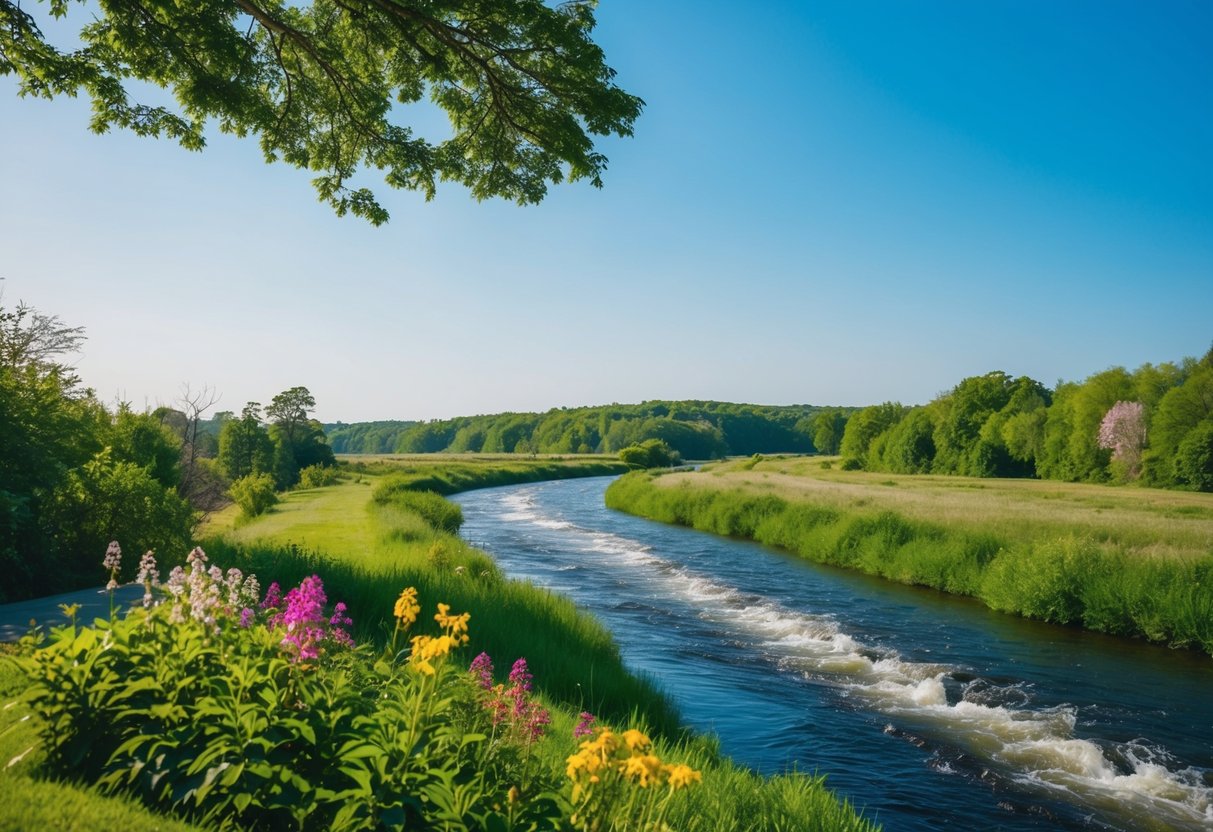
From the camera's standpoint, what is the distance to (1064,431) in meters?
68.8

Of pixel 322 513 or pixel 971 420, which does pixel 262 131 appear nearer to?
pixel 322 513

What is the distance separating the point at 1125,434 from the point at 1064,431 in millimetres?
A: 9317

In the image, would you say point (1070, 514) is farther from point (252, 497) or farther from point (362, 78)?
point (252, 497)

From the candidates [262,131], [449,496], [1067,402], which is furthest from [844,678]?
[1067,402]

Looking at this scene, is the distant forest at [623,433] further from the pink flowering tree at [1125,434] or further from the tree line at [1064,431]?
the pink flowering tree at [1125,434]

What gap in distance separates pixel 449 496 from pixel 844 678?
44709 millimetres

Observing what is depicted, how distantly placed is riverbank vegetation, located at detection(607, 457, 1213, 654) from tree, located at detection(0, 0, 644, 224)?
1485 cm

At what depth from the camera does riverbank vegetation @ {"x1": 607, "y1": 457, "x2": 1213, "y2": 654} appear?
15.8m

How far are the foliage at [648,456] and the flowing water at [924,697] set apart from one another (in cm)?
7049

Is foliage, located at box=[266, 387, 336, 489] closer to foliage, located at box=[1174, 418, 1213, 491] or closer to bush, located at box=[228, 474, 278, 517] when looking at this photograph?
bush, located at box=[228, 474, 278, 517]

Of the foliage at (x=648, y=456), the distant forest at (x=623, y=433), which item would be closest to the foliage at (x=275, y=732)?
the foliage at (x=648, y=456)

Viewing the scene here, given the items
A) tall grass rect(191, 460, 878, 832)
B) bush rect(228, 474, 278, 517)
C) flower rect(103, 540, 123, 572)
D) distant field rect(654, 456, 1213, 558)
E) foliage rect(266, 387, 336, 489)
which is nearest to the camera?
flower rect(103, 540, 123, 572)

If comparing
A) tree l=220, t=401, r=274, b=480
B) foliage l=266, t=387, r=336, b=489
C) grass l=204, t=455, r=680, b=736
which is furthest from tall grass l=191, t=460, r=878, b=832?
foliage l=266, t=387, r=336, b=489

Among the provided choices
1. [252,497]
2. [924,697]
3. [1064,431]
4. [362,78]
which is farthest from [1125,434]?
[362,78]
